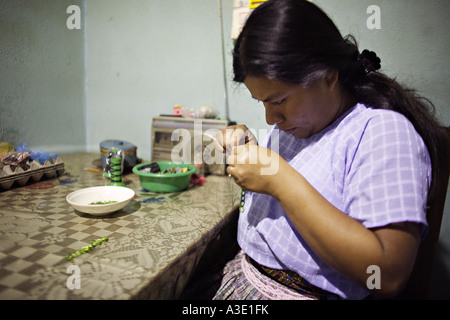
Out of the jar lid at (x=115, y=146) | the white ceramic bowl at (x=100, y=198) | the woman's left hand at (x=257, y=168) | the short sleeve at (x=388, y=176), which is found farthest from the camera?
the jar lid at (x=115, y=146)

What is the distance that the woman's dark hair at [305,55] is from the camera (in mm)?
642

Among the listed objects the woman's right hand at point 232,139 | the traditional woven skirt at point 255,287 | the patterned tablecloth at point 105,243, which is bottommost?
the traditional woven skirt at point 255,287

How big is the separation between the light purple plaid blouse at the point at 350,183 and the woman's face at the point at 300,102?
47mm

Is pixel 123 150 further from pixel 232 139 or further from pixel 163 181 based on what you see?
pixel 232 139

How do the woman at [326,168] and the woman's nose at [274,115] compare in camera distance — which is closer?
the woman at [326,168]

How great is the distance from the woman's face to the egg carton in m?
1.10

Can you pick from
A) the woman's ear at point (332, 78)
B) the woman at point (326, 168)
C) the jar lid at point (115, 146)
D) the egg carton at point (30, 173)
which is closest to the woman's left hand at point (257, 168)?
the woman at point (326, 168)

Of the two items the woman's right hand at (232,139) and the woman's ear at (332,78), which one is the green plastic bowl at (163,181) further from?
the woman's ear at (332,78)

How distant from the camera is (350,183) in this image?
0.66 m

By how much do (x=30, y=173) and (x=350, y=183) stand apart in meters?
1.34

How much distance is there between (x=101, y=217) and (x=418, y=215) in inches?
37.3

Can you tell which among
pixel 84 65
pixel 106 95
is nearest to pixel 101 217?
pixel 106 95

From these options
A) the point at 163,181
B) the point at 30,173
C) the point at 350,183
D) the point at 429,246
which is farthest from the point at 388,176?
the point at 30,173
